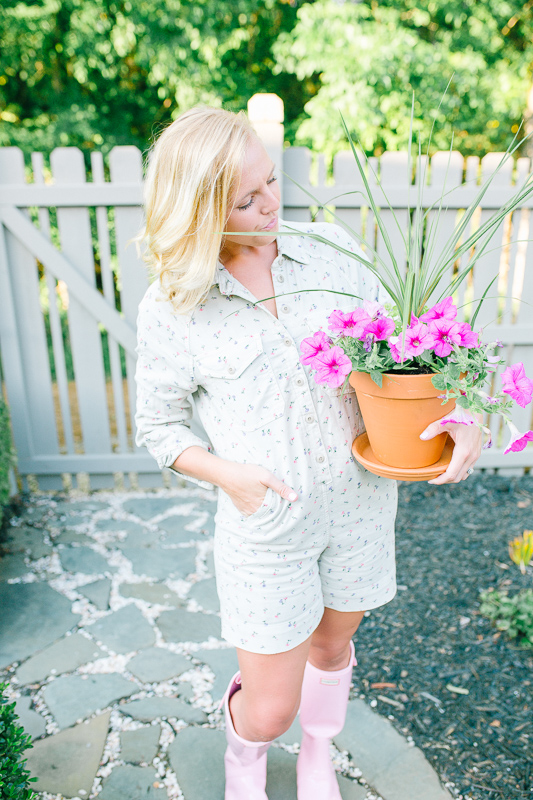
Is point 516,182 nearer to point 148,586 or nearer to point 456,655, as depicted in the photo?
point 456,655

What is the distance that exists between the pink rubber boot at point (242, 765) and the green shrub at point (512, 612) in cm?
117

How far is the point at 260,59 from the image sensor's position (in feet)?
26.1

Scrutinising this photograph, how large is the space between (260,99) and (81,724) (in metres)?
2.95

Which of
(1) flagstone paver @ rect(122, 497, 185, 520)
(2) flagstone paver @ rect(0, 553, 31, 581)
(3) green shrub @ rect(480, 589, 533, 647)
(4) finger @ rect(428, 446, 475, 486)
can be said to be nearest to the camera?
(4) finger @ rect(428, 446, 475, 486)

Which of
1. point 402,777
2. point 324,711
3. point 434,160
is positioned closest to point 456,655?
point 402,777

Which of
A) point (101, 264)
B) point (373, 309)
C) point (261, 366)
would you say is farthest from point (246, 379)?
point (101, 264)

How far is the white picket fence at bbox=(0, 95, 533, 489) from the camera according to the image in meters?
3.20

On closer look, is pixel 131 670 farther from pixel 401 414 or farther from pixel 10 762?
pixel 401 414

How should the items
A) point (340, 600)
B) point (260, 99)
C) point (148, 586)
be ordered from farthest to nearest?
point (260, 99) < point (148, 586) < point (340, 600)

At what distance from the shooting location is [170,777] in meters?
1.75

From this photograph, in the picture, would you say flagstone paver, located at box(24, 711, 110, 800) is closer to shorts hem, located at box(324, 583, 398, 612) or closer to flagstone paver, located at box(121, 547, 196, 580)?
flagstone paver, located at box(121, 547, 196, 580)

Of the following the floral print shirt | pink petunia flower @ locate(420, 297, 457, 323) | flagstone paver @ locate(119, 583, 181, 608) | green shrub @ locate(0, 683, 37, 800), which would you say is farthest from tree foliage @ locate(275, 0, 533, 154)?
green shrub @ locate(0, 683, 37, 800)

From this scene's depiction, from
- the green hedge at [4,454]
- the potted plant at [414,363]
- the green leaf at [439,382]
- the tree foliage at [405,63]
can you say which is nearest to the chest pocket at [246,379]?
the potted plant at [414,363]

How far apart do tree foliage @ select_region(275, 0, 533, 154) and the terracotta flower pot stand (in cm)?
559
